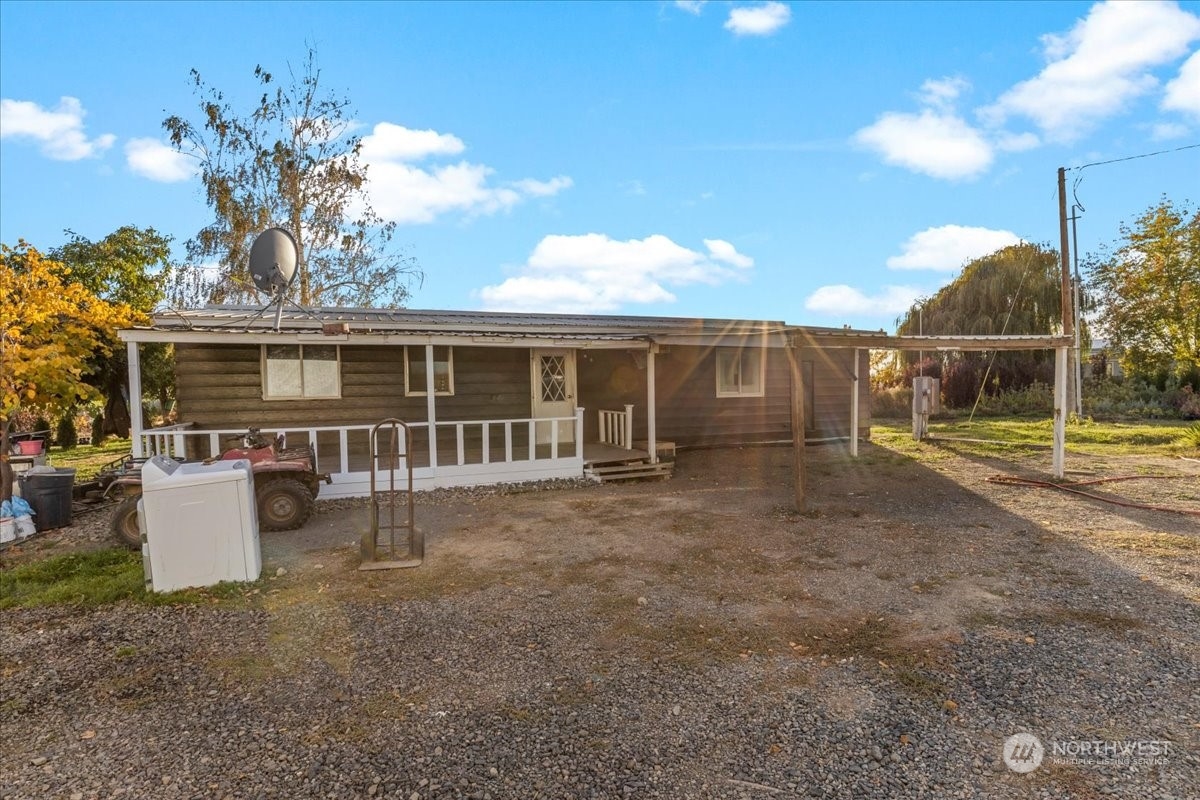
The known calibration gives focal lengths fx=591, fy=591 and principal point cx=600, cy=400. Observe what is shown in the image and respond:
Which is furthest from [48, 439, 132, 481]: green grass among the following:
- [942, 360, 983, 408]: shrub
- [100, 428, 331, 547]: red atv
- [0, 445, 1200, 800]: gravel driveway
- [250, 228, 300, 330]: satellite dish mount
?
[942, 360, 983, 408]: shrub

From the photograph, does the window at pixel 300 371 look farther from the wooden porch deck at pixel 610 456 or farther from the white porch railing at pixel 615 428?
the white porch railing at pixel 615 428

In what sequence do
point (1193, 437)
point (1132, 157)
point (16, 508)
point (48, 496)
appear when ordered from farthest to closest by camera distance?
point (1132, 157) < point (1193, 437) < point (48, 496) < point (16, 508)

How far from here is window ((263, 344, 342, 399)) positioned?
29.9 feet

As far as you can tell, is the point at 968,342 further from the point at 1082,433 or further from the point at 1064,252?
the point at 1064,252

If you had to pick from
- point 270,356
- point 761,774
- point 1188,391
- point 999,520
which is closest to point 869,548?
point 999,520

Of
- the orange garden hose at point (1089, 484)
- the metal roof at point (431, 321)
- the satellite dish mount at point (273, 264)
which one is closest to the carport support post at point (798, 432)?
the metal roof at point (431, 321)

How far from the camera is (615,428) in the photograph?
1147 centimetres

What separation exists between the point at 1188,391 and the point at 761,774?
76.7 ft

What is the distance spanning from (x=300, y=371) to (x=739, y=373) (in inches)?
328

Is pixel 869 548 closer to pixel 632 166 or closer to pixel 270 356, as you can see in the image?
pixel 270 356

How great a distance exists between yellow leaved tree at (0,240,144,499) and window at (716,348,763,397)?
384 inches

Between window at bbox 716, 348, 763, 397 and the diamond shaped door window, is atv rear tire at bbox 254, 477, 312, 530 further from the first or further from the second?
window at bbox 716, 348, 763, 397

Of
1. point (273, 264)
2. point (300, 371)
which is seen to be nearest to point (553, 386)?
point (300, 371)

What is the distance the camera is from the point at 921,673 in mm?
3217
